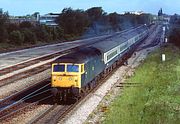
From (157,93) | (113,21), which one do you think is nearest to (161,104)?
(157,93)

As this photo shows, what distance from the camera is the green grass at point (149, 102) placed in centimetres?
1627

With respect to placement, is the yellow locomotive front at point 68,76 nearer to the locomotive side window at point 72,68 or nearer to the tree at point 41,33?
the locomotive side window at point 72,68

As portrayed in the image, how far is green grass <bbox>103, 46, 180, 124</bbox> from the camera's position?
53.4 ft

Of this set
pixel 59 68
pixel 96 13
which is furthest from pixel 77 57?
pixel 96 13

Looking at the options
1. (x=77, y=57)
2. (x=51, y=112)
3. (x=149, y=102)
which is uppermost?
(x=77, y=57)

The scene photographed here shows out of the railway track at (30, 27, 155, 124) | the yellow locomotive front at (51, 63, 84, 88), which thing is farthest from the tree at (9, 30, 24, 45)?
the yellow locomotive front at (51, 63, 84, 88)

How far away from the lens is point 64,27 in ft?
310

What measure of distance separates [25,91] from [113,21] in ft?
382

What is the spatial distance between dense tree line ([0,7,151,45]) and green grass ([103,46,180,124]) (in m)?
35.4

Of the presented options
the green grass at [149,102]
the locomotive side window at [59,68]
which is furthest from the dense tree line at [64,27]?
the locomotive side window at [59,68]

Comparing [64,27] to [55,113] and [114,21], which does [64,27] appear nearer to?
[114,21]

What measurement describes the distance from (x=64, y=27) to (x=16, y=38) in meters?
33.5

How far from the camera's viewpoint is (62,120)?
695 inches

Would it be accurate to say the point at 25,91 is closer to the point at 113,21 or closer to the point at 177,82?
the point at 177,82
